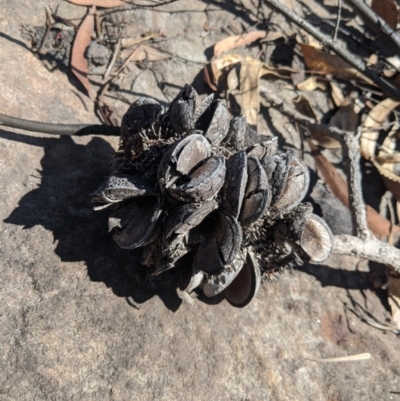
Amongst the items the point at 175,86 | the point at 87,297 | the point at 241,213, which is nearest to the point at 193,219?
the point at 241,213

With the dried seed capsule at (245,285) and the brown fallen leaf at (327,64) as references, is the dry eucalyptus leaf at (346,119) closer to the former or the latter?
the brown fallen leaf at (327,64)

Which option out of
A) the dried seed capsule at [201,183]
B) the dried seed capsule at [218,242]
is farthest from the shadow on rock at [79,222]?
the dried seed capsule at [201,183]

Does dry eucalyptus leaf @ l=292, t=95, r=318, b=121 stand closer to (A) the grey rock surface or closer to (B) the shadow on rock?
(A) the grey rock surface

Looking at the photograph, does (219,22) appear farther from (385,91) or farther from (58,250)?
(58,250)

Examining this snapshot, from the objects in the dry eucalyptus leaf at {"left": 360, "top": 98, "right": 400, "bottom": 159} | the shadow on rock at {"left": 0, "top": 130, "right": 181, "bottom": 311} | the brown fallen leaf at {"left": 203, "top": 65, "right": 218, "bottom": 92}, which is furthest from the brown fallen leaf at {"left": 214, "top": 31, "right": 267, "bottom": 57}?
the shadow on rock at {"left": 0, "top": 130, "right": 181, "bottom": 311}

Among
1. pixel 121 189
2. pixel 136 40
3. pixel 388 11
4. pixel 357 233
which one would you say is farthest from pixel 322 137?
pixel 121 189

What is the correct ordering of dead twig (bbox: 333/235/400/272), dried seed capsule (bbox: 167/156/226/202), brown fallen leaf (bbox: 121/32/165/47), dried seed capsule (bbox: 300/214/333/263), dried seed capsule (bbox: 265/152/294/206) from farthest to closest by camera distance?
1. brown fallen leaf (bbox: 121/32/165/47)
2. dead twig (bbox: 333/235/400/272)
3. dried seed capsule (bbox: 300/214/333/263)
4. dried seed capsule (bbox: 265/152/294/206)
5. dried seed capsule (bbox: 167/156/226/202)

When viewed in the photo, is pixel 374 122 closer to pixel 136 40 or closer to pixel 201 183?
pixel 136 40
